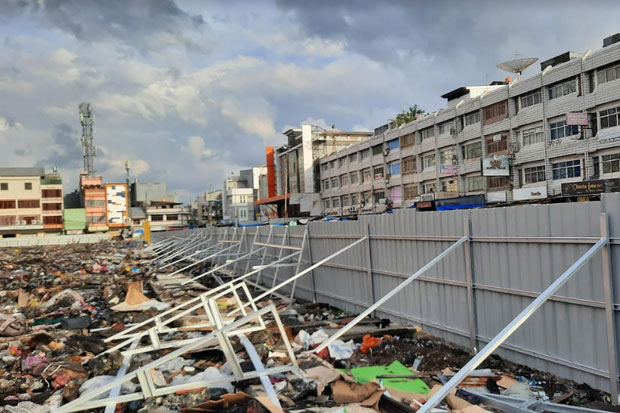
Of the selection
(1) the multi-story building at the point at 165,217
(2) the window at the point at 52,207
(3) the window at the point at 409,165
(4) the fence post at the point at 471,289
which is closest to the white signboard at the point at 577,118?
(3) the window at the point at 409,165

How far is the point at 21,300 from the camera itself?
1794cm

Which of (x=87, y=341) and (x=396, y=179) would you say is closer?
(x=87, y=341)

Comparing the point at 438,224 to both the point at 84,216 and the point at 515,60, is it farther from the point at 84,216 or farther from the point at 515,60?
the point at 84,216

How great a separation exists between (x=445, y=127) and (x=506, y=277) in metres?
38.0

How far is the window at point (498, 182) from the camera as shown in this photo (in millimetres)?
37631

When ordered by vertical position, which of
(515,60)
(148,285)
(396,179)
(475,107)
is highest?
(515,60)

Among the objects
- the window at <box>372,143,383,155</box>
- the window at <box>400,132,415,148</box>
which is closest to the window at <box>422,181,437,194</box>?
the window at <box>400,132,415,148</box>

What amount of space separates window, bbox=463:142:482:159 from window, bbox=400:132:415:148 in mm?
8049

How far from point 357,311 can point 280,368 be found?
559 cm

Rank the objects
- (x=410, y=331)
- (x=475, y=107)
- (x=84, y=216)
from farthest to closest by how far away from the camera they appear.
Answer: (x=84, y=216) → (x=475, y=107) → (x=410, y=331)

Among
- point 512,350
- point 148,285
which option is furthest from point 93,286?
point 512,350

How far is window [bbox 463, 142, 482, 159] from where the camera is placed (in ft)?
132

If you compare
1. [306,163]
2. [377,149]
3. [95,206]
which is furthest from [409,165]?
[95,206]

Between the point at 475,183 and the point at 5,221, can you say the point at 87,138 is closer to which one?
the point at 5,221
